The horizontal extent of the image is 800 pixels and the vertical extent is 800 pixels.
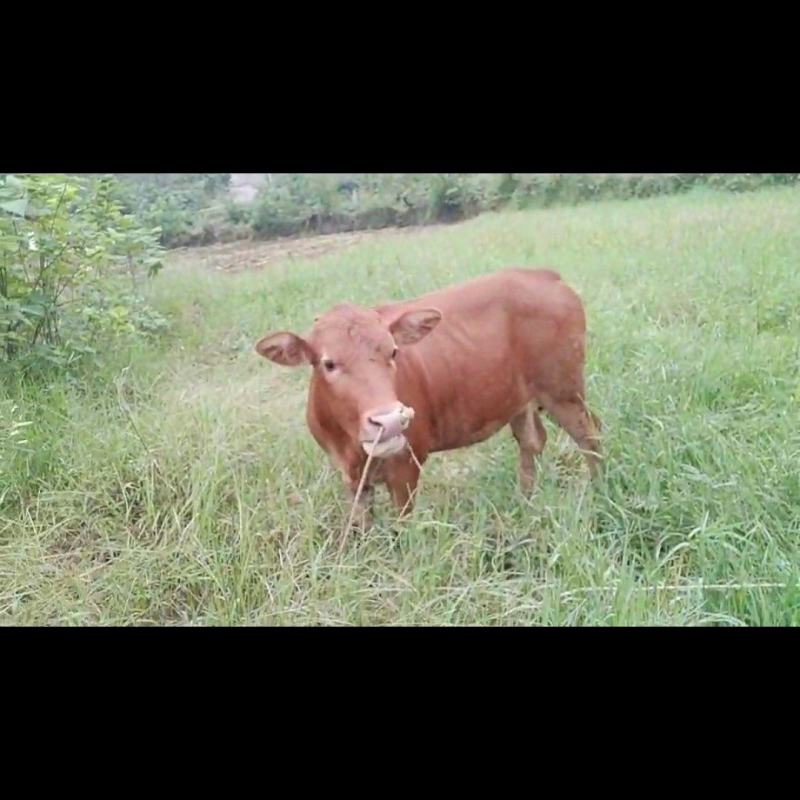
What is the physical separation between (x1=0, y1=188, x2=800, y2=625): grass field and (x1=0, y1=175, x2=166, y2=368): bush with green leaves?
82 mm

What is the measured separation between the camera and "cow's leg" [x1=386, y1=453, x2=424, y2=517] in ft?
8.10

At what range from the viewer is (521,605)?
225 cm

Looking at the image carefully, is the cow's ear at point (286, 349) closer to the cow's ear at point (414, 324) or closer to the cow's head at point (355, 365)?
the cow's head at point (355, 365)

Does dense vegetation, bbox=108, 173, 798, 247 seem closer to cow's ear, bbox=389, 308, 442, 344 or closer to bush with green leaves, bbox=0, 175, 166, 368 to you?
bush with green leaves, bbox=0, 175, 166, 368

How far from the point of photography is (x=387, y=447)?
2.26m

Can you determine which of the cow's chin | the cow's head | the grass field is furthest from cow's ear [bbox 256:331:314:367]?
the cow's chin

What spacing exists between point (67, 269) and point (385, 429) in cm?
102

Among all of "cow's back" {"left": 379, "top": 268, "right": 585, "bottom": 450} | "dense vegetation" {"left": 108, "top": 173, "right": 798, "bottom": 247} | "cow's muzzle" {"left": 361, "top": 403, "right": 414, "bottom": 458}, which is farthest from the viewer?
"cow's back" {"left": 379, "top": 268, "right": 585, "bottom": 450}

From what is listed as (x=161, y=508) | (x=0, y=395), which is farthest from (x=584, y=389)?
(x=0, y=395)

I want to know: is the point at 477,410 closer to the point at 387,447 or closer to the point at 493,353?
the point at 493,353

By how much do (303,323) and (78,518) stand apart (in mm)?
756

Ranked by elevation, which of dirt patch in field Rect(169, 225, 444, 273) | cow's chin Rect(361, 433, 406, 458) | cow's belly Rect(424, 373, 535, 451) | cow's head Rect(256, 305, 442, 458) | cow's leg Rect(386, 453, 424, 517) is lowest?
cow's leg Rect(386, 453, 424, 517)

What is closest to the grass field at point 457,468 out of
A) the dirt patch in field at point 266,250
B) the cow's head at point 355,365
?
the dirt patch in field at point 266,250

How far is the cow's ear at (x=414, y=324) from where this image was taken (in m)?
2.42
